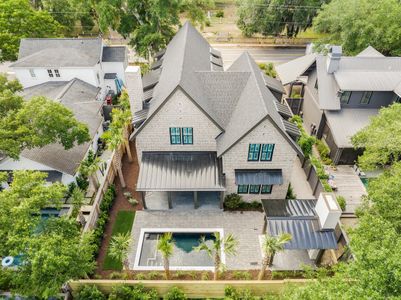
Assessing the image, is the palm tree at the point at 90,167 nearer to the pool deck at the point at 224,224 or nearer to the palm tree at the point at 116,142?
the palm tree at the point at 116,142

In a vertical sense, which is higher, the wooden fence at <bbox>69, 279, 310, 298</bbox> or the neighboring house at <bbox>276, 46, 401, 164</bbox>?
the neighboring house at <bbox>276, 46, 401, 164</bbox>

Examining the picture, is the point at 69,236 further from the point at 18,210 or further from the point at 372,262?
the point at 372,262

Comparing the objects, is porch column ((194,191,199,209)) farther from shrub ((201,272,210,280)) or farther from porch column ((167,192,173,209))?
shrub ((201,272,210,280))

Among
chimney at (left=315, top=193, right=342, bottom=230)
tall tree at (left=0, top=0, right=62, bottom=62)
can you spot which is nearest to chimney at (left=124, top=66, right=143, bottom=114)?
chimney at (left=315, top=193, right=342, bottom=230)

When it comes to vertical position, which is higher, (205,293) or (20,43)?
(20,43)

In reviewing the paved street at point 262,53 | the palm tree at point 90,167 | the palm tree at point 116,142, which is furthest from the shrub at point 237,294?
the paved street at point 262,53

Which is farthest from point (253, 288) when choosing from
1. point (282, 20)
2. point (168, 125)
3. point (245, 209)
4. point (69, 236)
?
point (282, 20)

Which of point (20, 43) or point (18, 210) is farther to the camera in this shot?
point (20, 43)
